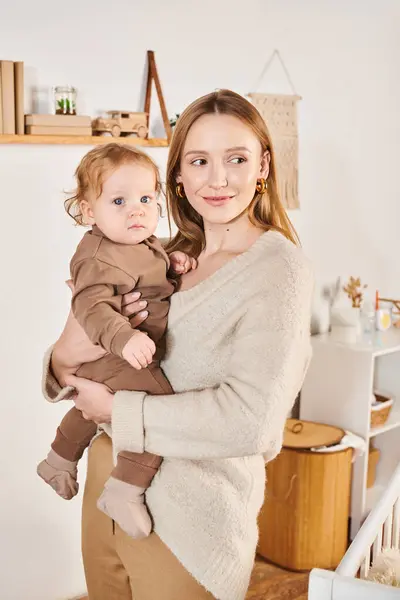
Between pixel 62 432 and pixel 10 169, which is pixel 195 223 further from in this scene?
pixel 10 169

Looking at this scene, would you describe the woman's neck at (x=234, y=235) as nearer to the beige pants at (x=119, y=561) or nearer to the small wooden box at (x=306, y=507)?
the beige pants at (x=119, y=561)

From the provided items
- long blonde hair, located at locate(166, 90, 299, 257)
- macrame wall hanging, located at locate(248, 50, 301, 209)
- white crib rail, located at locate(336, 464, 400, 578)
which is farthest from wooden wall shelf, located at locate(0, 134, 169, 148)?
white crib rail, located at locate(336, 464, 400, 578)

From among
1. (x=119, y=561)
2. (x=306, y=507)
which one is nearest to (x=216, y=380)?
(x=119, y=561)

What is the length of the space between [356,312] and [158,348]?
2013mm

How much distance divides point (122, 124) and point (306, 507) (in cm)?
159

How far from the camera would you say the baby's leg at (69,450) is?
1669mm

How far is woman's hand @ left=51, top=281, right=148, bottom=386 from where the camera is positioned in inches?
59.1

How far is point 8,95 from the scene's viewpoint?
93.0 inches

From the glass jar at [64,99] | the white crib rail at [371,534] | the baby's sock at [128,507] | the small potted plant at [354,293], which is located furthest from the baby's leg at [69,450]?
the small potted plant at [354,293]

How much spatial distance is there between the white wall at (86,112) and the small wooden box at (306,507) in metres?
0.78

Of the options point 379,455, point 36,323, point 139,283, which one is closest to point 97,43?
point 36,323

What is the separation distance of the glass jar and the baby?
1.04 m

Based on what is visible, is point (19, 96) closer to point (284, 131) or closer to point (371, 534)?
point (284, 131)

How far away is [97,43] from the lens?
262cm
